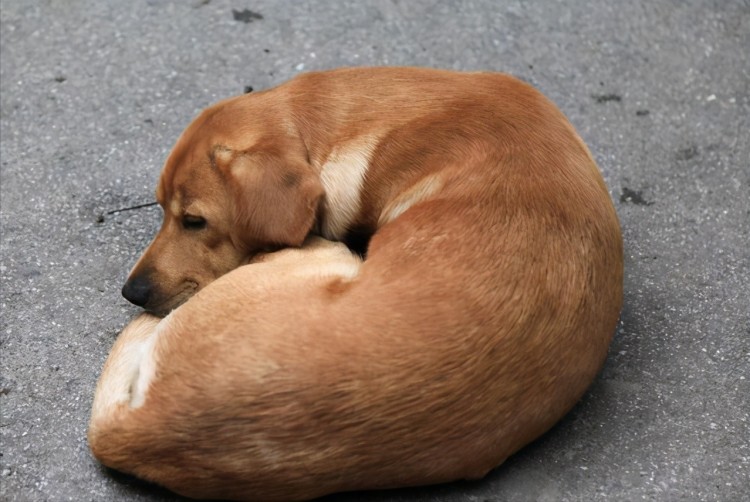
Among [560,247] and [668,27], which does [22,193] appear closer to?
[560,247]

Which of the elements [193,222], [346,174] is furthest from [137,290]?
[346,174]

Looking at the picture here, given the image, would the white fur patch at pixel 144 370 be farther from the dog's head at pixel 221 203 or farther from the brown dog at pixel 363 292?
the dog's head at pixel 221 203

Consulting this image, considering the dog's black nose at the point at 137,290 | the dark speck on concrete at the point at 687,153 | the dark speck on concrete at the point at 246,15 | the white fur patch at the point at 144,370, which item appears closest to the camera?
the white fur patch at the point at 144,370

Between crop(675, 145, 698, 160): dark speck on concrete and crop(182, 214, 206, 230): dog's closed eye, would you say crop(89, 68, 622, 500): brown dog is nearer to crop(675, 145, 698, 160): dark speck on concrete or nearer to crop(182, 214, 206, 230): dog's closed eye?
crop(182, 214, 206, 230): dog's closed eye

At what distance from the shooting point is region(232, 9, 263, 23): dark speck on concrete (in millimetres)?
5797

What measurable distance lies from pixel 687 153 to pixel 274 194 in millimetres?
2359

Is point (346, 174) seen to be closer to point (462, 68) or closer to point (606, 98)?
point (462, 68)

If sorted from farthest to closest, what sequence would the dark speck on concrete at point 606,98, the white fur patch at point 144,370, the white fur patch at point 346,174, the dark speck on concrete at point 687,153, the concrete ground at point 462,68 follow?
1. the dark speck on concrete at point 606,98
2. the dark speck on concrete at point 687,153
3. the white fur patch at point 346,174
4. the concrete ground at point 462,68
5. the white fur patch at point 144,370

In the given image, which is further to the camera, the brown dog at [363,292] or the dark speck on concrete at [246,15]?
the dark speck on concrete at [246,15]

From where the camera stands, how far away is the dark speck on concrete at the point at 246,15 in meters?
5.80

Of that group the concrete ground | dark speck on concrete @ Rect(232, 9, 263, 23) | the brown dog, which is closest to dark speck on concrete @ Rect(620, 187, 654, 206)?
the concrete ground

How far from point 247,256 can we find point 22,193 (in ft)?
4.71

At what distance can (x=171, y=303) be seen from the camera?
13.0 feet

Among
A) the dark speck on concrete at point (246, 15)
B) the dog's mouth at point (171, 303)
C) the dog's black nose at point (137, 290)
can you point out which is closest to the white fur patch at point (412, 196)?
the dog's mouth at point (171, 303)
